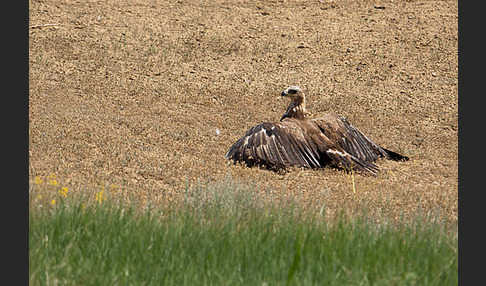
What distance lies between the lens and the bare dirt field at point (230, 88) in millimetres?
8117

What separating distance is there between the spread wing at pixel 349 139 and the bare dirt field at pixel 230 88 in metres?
0.30

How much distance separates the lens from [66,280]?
13.3ft

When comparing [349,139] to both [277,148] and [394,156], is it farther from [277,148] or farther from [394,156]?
[277,148]

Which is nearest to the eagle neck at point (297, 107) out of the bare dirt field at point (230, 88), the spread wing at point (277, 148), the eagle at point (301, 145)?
the eagle at point (301, 145)

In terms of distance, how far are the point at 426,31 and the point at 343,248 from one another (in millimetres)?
12787

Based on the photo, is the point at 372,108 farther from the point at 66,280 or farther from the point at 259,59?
the point at 66,280

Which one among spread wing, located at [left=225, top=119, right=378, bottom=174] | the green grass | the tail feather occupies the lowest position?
the tail feather

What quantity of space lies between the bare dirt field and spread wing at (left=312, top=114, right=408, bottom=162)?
0.30m

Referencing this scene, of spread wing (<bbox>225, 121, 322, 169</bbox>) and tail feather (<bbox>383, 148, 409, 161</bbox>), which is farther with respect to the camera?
tail feather (<bbox>383, 148, 409, 161</bbox>)

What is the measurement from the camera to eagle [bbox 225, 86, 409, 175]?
8680mm

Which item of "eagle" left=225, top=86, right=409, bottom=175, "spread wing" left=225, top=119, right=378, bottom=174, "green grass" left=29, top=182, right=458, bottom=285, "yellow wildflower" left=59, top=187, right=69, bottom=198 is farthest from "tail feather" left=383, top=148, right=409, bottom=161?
"yellow wildflower" left=59, top=187, right=69, bottom=198

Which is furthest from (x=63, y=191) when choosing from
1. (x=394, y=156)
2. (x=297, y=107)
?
(x=394, y=156)

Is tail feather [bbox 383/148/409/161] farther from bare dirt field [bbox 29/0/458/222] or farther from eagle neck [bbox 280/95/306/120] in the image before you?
eagle neck [bbox 280/95/306/120]

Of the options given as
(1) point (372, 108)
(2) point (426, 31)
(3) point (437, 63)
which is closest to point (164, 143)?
(1) point (372, 108)
